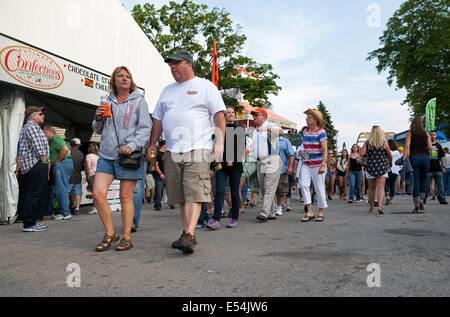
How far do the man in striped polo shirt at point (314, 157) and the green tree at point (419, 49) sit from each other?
19.9m

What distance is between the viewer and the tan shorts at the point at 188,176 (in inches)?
158

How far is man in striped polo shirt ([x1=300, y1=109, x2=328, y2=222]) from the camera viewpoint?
706cm

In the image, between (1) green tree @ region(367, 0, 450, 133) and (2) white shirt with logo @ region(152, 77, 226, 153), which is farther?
(1) green tree @ region(367, 0, 450, 133)

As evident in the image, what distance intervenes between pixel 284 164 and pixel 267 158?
1257 mm

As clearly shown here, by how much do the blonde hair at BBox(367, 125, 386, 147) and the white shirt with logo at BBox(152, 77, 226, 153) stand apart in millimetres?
5512

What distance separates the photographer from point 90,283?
2.83 meters

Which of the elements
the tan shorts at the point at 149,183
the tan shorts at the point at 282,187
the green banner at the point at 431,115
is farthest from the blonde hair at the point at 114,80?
the green banner at the point at 431,115

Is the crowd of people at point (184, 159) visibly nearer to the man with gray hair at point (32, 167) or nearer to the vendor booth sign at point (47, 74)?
the man with gray hair at point (32, 167)

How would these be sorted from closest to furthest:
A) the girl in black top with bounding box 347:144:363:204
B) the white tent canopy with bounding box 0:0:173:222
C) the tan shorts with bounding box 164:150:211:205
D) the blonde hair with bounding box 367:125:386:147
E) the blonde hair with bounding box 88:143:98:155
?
the tan shorts with bounding box 164:150:211:205, the white tent canopy with bounding box 0:0:173:222, the blonde hair with bounding box 367:125:386:147, the blonde hair with bounding box 88:143:98:155, the girl in black top with bounding box 347:144:363:204

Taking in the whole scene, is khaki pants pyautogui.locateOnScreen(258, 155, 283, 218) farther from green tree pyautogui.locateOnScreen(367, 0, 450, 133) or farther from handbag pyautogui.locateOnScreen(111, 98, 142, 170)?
green tree pyautogui.locateOnScreen(367, 0, 450, 133)

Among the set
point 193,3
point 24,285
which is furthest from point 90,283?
point 193,3

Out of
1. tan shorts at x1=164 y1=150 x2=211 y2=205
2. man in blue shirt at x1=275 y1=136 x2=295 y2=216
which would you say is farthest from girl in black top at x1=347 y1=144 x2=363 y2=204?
tan shorts at x1=164 y1=150 x2=211 y2=205
